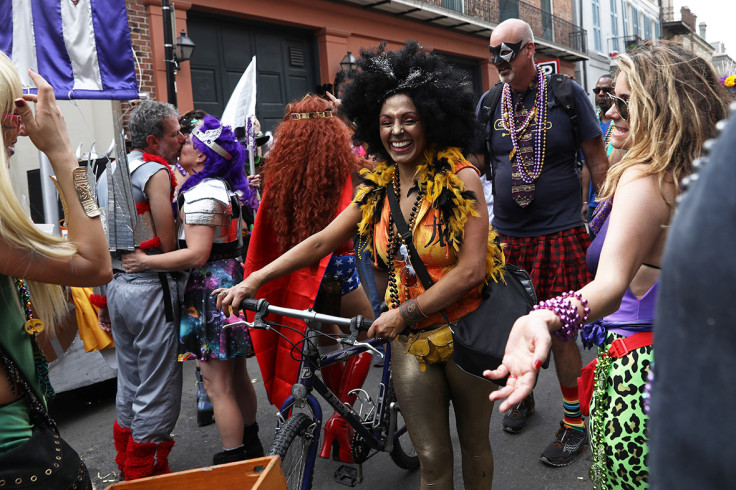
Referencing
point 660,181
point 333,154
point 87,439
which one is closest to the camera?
Answer: point 660,181

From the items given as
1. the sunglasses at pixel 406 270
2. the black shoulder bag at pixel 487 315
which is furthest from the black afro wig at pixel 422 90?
the sunglasses at pixel 406 270

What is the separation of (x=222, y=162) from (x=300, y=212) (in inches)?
20.8

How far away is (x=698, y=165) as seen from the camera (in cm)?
54

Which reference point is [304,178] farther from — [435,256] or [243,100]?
[243,100]

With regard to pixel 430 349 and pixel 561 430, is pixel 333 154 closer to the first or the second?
pixel 430 349

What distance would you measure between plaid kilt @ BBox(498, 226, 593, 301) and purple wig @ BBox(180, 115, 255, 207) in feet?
5.76

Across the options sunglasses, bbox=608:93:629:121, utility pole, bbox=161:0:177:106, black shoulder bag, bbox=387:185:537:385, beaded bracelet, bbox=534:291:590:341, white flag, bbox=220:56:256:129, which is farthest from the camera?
utility pole, bbox=161:0:177:106

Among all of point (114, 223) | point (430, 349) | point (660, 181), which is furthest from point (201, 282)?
point (660, 181)

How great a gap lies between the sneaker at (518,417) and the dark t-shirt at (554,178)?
1.11m

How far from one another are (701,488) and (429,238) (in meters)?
1.86

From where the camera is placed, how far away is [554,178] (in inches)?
143

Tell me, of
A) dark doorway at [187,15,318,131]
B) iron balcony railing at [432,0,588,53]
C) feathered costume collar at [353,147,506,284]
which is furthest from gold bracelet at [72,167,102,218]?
iron balcony railing at [432,0,588,53]

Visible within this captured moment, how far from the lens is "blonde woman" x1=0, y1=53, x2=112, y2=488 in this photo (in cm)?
154

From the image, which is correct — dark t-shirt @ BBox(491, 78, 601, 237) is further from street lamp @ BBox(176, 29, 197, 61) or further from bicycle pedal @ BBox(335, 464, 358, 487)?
street lamp @ BBox(176, 29, 197, 61)
